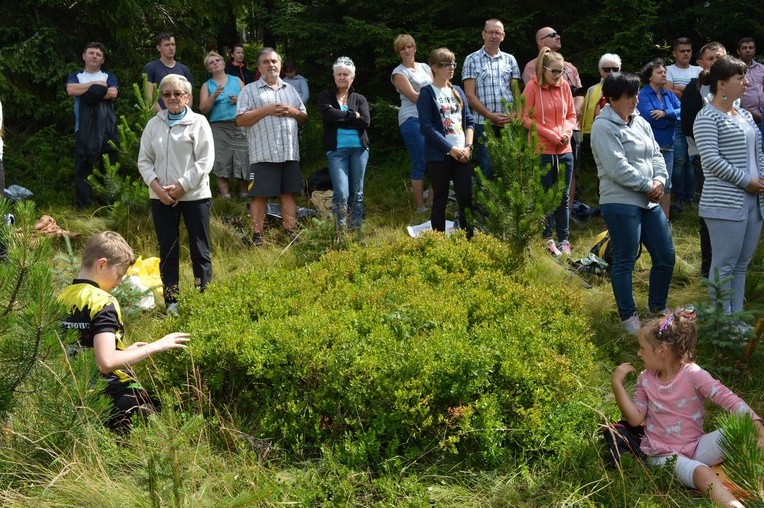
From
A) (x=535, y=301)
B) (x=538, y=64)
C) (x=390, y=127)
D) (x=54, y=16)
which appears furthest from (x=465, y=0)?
(x=535, y=301)

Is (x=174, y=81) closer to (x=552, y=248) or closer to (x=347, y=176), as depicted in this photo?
(x=347, y=176)

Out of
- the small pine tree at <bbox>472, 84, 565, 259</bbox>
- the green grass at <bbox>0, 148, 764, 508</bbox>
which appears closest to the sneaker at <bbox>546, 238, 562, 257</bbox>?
the small pine tree at <bbox>472, 84, 565, 259</bbox>

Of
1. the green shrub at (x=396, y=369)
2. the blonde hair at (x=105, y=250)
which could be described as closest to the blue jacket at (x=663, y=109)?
the green shrub at (x=396, y=369)

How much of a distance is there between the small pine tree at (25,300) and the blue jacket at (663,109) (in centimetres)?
703

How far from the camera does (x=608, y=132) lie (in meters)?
5.93

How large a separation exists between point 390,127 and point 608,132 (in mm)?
6624

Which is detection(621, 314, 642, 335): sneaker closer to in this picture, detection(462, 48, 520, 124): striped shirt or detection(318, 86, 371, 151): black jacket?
detection(462, 48, 520, 124): striped shirt

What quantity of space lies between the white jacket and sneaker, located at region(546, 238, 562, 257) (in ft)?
10.7

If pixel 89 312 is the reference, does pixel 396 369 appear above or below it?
below

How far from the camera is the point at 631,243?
6.04 metres

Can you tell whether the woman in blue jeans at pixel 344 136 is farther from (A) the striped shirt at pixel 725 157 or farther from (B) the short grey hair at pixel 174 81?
(A) the striped shirt at pixel 725 157

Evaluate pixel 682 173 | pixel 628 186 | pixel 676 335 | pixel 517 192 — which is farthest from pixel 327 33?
pixel 676 335

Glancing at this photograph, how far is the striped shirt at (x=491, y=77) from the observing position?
340 inches

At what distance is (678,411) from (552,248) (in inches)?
154
